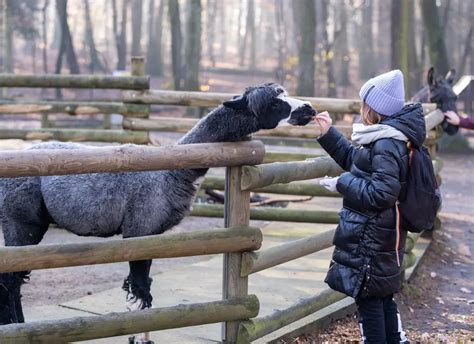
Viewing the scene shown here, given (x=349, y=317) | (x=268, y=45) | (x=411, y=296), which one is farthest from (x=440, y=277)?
(x=268, y=45)

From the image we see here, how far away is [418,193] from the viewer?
14.1 ft

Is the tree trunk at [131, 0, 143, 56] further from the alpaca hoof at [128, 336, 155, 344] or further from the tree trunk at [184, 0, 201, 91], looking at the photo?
the alpaca hoof at [128, 336, 155, 344]

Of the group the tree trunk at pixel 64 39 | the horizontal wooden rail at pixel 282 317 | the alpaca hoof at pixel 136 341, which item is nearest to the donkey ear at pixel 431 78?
the horizontal wooden rail at pixel 282 317

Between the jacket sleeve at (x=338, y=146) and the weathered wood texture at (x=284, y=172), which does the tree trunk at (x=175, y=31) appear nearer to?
the weathered wood texture at (x=284, y=172)

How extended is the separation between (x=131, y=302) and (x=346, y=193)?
1560mm

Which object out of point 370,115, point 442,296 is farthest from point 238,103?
point 442,296

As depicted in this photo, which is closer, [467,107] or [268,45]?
[467,107]

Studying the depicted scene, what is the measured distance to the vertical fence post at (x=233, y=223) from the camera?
4.78 m

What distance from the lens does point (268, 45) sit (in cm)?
7119

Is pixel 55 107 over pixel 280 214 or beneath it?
over

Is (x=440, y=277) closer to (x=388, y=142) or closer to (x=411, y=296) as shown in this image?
(x=411, y=296)

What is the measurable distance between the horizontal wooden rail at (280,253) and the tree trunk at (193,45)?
1803 centimetres

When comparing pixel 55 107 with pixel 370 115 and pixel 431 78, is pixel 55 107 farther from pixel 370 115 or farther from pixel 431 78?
pixel 370 115

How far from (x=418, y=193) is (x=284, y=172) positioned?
3.30 feet
